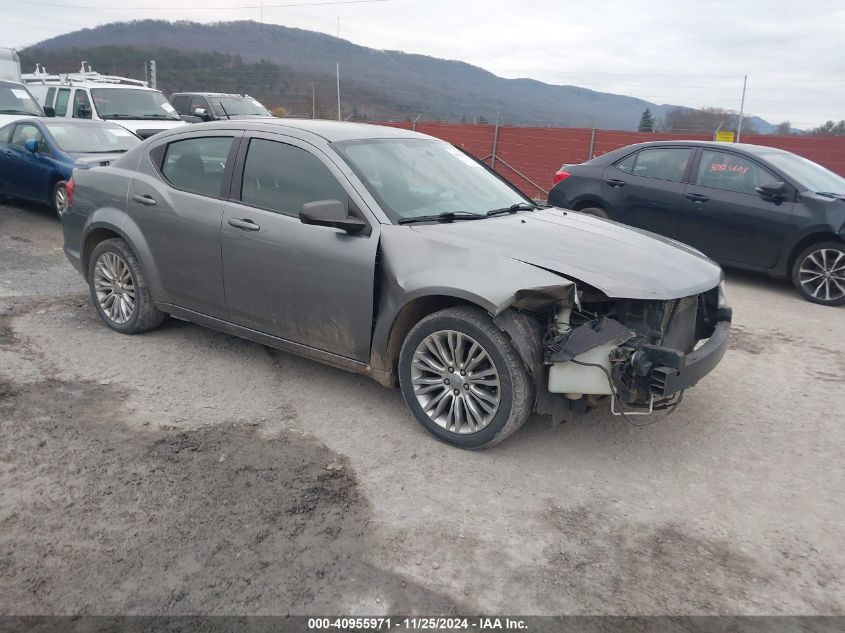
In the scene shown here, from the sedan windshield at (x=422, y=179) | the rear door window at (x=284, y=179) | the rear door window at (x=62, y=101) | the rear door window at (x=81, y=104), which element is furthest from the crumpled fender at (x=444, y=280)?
the rear door window at (x=62, y=101)

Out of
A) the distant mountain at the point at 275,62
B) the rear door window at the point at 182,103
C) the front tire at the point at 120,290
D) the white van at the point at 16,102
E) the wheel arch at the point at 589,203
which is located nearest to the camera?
the front tire at the point at 120,290

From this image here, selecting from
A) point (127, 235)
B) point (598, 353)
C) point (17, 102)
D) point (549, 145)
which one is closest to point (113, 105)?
point (17, 102)

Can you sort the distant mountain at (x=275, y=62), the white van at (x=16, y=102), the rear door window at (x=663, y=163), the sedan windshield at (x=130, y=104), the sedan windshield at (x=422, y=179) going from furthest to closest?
the distant mountain at (x=275, y=62), the sedan windshield at (x=130, y=104), the white van at (x=16, y=102), the rear door window at (x=663, y=163), the sedan windshield at (x=422, y=179)

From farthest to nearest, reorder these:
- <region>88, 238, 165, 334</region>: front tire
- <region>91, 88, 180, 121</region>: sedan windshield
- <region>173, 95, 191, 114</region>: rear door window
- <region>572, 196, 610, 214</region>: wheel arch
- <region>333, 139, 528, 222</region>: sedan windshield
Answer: <region>173, 95, 191, 114</region>: rear door window, <region>91, 88, 180, 121</region>: sedan windshield, <region>572, 196, 610, 214</region>: wheel arch, <region>88, 238, 165, 334</region>: front tire, <region>333, 139, 528, 222</region>: sedan windshield

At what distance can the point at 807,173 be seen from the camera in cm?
796

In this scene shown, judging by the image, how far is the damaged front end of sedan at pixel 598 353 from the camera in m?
3.56

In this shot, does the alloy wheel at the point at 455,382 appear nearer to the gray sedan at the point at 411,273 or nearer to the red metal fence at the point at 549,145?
the gray sedan at the point at 411,273

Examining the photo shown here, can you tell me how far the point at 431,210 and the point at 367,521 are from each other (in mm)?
1995

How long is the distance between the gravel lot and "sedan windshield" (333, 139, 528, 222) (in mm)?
1293

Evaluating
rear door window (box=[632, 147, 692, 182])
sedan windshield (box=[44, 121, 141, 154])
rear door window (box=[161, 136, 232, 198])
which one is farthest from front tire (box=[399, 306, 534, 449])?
sedan windshield (box=[44, 121, 141, 154])

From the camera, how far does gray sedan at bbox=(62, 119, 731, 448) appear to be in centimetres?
367

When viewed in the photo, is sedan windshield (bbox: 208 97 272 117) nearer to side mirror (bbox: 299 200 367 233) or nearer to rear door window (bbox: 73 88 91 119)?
rear door window (bbox: 73 88 91 119)

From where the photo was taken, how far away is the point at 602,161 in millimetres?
9000

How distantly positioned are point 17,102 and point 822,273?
13.9 m
